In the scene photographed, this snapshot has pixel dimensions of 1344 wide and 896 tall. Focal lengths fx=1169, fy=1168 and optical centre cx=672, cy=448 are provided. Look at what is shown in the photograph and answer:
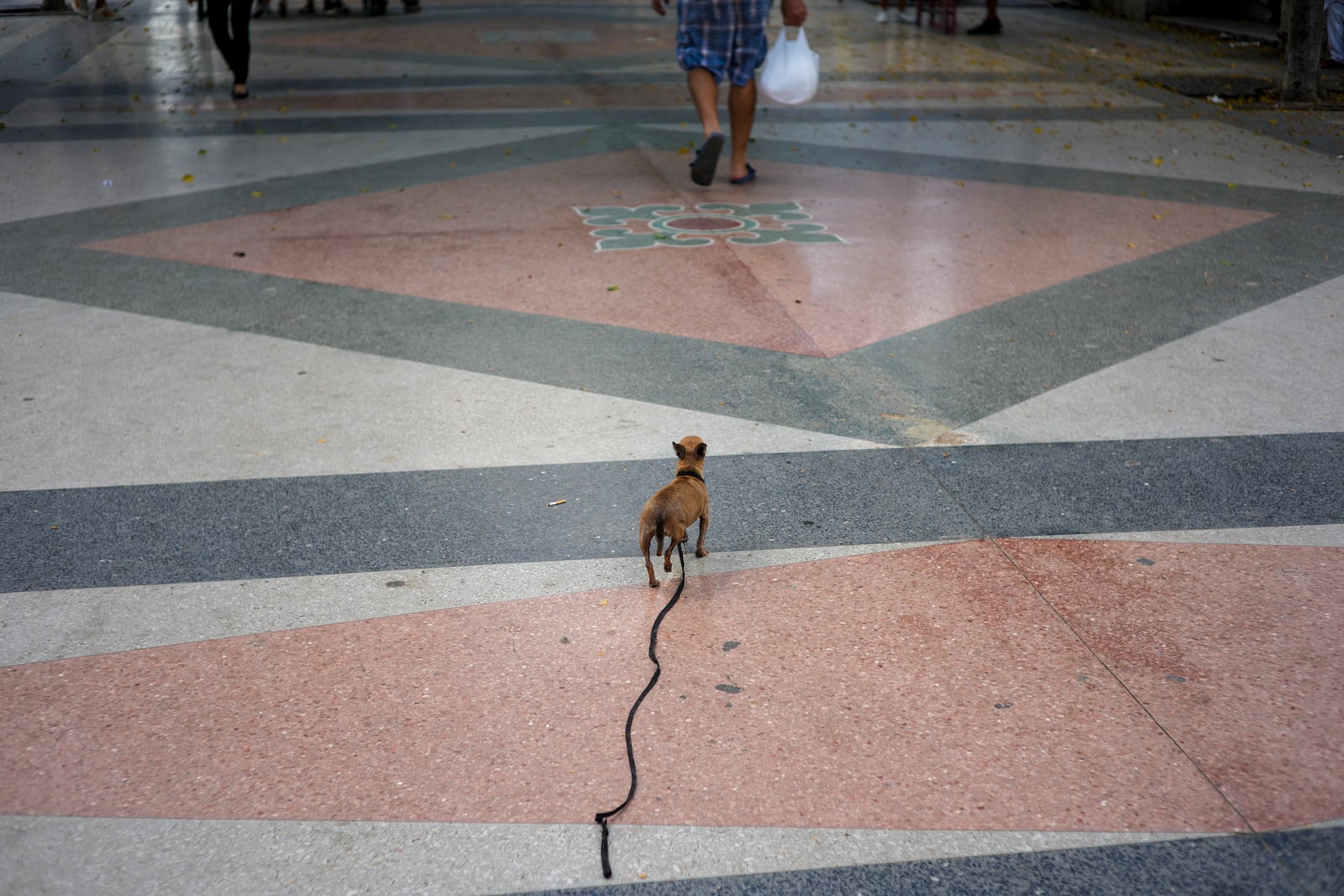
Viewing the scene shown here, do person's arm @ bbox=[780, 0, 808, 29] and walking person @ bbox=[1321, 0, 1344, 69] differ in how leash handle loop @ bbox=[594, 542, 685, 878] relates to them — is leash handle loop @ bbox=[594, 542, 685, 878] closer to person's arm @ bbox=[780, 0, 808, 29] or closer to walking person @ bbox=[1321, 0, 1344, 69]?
person's arm @ bbox=[780, 0, 808, 29]

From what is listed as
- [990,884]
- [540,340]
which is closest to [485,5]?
[540,340]

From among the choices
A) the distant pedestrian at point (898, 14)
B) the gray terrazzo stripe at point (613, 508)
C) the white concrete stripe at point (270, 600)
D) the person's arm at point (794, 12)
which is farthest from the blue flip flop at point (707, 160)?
the distant pedestrian at point (898, 14)

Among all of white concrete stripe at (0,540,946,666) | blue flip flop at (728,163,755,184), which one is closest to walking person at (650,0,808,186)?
blue flip flop at (728,163,755,184)

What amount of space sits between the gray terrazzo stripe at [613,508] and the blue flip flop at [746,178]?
4.65 metres

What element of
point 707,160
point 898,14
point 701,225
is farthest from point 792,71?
point 898,14

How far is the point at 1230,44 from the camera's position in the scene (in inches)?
638

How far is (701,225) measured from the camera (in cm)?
753

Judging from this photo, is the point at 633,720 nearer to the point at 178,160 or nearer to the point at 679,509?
the point at 679,509

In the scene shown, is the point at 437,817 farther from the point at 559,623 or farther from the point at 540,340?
the point at 540,340

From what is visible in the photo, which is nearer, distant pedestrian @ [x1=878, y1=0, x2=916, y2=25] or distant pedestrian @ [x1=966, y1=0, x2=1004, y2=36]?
distant pedestrian @ [x1=966, y1=0, x2=1004, y2=36]

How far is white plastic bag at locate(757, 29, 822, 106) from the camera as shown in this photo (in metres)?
8.18

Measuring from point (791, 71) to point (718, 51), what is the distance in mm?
553

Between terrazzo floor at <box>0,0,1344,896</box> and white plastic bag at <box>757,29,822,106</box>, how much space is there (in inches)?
27.7

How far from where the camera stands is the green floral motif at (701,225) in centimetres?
716
